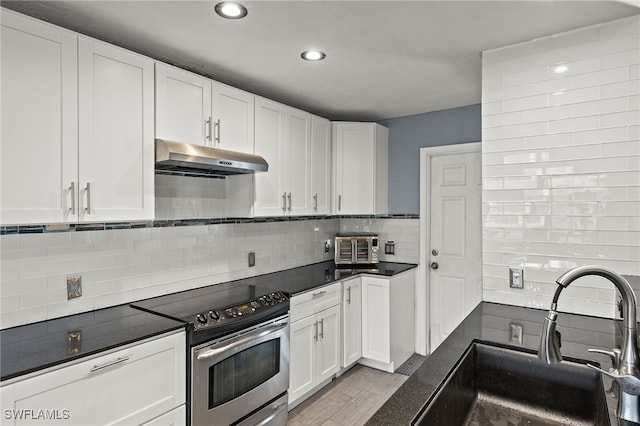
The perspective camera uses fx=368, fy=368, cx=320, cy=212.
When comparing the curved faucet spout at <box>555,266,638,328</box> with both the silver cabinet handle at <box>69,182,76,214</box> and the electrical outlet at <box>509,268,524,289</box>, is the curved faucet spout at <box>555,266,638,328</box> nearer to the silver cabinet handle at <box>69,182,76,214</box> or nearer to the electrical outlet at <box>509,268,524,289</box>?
the electrical outlet at <box>509,268,524,289</box>

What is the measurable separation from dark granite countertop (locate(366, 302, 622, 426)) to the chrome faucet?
0.20 ft

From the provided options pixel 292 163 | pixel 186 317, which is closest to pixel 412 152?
pixel 292 163

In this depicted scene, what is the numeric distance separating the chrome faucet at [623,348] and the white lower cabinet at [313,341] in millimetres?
1815

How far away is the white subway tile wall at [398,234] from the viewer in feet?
12.6

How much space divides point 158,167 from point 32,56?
0.83m

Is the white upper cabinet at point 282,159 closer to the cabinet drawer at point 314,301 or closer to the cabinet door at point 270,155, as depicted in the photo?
the cabinet door at point 270,155

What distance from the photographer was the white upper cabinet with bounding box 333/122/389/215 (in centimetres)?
371

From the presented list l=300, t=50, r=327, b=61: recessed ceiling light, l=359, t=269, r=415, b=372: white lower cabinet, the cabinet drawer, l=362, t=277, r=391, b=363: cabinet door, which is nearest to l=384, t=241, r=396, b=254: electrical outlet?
l=359, t=269, r=415, b=372: white lower cabinet

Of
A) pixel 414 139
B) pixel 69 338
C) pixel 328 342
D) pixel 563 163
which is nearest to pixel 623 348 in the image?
pixel 563 163

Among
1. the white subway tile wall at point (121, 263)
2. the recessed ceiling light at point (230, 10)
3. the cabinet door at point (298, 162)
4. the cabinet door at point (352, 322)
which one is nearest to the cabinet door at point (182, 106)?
the recessed ceiling light at point (230, 10)

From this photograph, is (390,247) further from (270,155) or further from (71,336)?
(71,336)

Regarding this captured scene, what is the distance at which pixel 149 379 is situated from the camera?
5.85 ft

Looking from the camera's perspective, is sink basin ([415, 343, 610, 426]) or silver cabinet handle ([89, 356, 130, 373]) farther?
silver cabinet handle ([89, 356, 130, 373])

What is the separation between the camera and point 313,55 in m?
2.35
